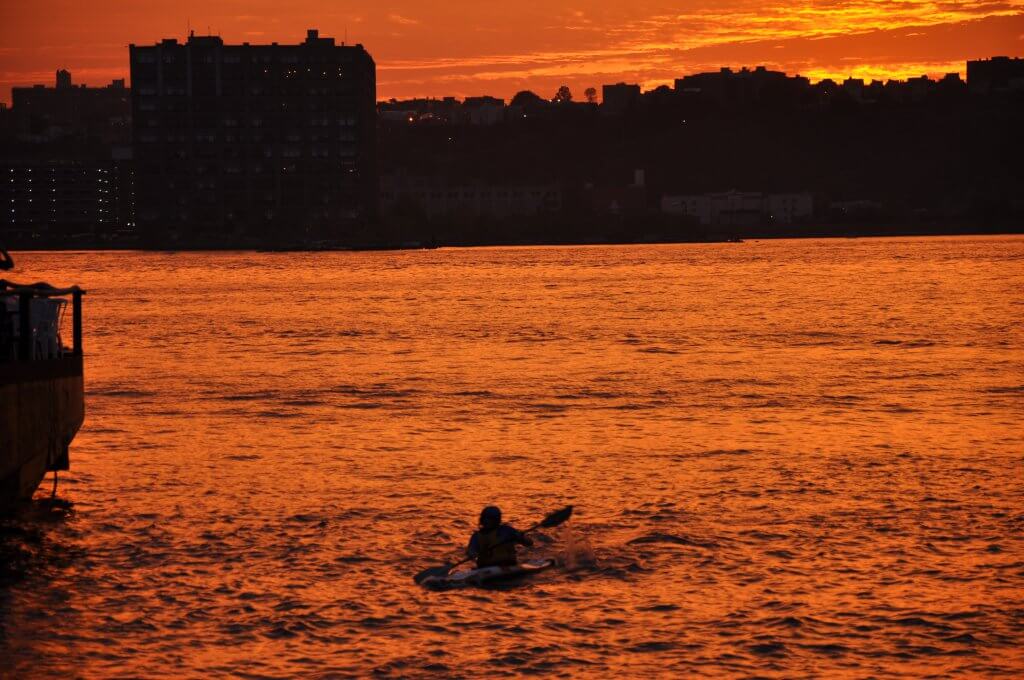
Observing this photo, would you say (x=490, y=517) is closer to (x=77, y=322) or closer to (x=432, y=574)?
(x=432, y=574)

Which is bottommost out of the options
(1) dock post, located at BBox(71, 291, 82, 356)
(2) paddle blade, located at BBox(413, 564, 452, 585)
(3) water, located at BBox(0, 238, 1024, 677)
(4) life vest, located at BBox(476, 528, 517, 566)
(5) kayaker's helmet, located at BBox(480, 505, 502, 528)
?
(3) water, located at BBox(0, 238, 1024, 677)

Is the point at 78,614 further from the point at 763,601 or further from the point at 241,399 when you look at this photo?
the point at 241,399

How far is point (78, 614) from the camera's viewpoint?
24078mm

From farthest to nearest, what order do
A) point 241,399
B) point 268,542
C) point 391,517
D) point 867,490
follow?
point 241,399 → point 867,490 → point 391,517 → point 268,542

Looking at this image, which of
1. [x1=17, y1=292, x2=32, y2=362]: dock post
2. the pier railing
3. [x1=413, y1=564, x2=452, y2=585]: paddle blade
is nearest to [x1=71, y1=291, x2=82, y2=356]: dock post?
the pier railing

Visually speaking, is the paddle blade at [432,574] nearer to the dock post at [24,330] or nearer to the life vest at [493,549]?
the life vest at [493,549]

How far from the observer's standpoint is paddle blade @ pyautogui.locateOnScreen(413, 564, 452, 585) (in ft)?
84.1

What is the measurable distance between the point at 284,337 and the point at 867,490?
61.9m

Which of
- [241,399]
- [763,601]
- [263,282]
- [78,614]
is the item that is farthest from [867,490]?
[263,282]

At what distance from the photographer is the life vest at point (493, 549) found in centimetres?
2580

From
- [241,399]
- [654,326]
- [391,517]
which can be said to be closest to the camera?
[391,517]

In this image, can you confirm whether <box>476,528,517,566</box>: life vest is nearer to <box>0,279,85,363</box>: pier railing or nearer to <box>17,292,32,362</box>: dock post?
<box>0,279,85,363</box>: pier railing

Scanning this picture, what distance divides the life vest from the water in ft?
2.45

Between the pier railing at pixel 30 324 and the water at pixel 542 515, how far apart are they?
3668 millimetres
